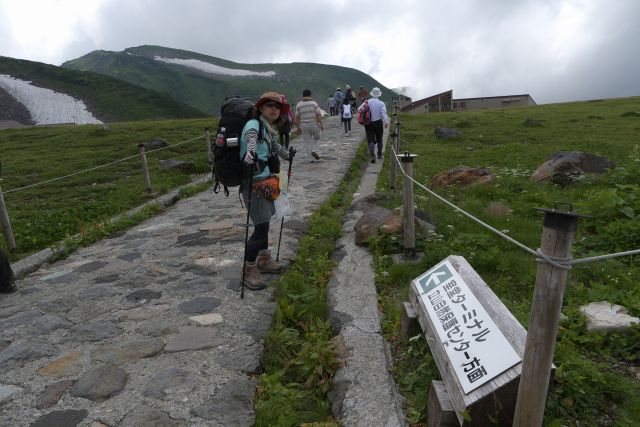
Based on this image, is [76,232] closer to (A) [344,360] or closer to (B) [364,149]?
(A) [344,360]

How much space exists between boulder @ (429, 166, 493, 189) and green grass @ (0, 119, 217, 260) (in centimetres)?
705

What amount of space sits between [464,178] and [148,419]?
807cm

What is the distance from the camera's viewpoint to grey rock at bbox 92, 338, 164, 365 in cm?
423

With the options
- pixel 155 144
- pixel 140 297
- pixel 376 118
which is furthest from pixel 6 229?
pixel 155 144

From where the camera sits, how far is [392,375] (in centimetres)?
377

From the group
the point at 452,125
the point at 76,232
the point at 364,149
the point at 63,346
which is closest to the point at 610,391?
the point at 63,346

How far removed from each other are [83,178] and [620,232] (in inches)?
555

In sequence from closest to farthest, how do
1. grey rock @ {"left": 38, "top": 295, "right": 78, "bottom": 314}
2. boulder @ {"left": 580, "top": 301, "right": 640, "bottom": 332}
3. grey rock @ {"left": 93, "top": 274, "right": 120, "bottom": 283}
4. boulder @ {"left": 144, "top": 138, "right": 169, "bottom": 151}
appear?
boulder @ {"left": 580, "top": 301, "right": 640, "bottom": 332}
grey rock @ {"left": 38, "top": 295, "right": 78, "bottom": 314}
grey rock @ {"left": 93, "top": 274, "right": 120, "bottom": 283}
boulder @ {"left": 144, "top": 138, "right": 169, "bottom": 151}

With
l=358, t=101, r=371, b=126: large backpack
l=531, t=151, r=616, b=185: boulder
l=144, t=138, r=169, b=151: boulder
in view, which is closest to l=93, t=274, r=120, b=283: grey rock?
l=531, t=151, r=616, b=185: boulder

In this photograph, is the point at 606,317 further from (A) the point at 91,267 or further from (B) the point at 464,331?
(A) the point at 91,267

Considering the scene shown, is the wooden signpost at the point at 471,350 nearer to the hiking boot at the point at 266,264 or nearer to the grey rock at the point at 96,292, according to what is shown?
the hiking boot at the point at 266,264

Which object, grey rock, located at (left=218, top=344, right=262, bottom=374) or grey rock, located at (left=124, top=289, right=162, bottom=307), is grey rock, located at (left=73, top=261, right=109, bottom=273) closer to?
grey rock, located at (left=124, top=289, right=162, bottom=307)

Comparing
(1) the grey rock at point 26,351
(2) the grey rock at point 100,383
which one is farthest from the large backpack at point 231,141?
(1) the grey rock at point 26,351

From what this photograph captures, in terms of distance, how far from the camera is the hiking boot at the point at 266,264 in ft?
20.1
